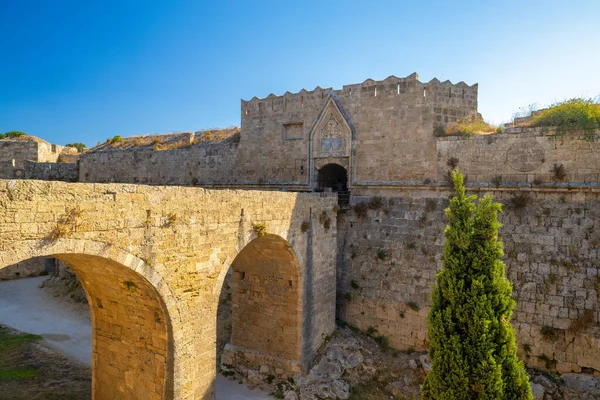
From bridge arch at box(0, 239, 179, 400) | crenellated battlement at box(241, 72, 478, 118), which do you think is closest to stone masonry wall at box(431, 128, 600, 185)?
crenellated battlement at box(241, 72, 478, 118)

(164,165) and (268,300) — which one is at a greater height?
(164,165)

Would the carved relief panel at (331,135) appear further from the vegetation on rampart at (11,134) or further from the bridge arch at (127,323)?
the vegetation on rampart at (11,134)

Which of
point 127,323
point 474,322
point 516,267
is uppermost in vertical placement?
point 516,267

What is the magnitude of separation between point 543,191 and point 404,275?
489 centimetres

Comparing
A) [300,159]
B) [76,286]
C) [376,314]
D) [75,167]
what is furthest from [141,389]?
[75,167]

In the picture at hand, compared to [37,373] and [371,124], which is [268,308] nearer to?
[37,373]

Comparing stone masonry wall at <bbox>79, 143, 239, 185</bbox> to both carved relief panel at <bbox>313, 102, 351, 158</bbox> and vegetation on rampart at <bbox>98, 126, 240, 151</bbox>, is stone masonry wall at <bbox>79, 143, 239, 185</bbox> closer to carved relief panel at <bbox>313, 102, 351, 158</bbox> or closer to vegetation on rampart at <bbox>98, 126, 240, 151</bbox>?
vegetation on rampart at <bbox>98, 126, 240, 151</bbox>

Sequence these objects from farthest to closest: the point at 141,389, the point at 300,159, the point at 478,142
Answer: the point at 300,159 → the point at 478,142 → the point at 141,389

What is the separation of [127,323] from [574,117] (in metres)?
12.9

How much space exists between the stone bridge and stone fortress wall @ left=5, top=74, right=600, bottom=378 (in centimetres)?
279

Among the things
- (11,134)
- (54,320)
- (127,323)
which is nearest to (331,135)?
(127,323)

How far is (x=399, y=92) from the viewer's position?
46.0 ft

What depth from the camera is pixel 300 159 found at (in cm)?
1606

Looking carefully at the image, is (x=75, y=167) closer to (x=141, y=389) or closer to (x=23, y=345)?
(x=23, y=345)
